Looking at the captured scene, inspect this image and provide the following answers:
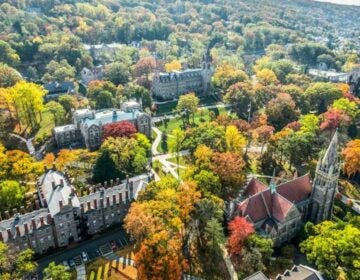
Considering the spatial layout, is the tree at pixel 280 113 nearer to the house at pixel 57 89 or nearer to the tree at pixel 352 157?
the tree at pixel 352 157

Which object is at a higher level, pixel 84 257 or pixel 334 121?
pixel 334 121

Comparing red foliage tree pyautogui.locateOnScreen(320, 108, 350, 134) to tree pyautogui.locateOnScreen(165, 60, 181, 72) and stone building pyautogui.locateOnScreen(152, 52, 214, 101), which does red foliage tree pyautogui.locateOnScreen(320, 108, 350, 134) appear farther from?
tree pyautogui.locateOnScreen(165, 60, 181, 72)

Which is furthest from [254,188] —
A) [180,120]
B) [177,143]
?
[180,120]

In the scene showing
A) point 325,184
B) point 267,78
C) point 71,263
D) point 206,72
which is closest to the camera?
point 71,263

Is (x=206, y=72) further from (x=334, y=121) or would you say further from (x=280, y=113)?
(x=334, y=121)

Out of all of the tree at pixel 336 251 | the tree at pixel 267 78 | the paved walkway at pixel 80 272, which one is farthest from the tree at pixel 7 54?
the tree at pixel 336 251

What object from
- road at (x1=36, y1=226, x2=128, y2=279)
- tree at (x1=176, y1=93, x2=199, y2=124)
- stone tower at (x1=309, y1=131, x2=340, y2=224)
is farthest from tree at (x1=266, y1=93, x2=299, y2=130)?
road at (x1=36, y1=226, x2=128, y2=279)

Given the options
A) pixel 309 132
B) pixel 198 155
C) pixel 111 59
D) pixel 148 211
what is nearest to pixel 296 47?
pixel 111 59
